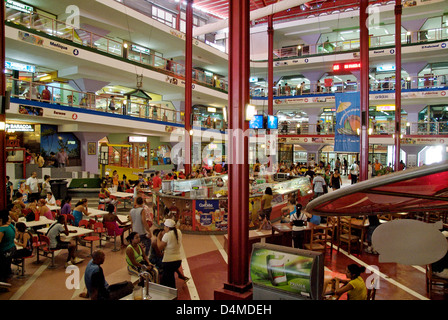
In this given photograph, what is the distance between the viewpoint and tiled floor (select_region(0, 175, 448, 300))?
5.82m

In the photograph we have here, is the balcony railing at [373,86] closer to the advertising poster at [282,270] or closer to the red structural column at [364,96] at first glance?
the red structural column at [364,96]

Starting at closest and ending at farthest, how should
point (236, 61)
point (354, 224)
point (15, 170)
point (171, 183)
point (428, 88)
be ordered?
point (236, 61) < point (354, 224) < point (171, 183) < point (15, 170) < point (428, 88)

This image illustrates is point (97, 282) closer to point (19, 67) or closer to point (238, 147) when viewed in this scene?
point (238, 147)

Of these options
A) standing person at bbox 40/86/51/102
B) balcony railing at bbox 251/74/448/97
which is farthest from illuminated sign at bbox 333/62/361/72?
standing person at bbox 40/86/51/102

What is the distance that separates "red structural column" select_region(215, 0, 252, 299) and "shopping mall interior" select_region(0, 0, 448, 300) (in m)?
0.06

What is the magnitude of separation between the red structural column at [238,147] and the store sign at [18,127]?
614 inches

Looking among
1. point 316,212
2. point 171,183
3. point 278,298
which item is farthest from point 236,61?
point 171,183

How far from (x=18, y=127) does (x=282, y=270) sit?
17.8 m

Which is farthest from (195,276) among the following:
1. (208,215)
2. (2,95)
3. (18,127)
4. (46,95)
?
(18,127)

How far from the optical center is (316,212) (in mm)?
2953

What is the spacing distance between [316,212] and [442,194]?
114 cm

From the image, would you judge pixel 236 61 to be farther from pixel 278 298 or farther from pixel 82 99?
pixel 82 99

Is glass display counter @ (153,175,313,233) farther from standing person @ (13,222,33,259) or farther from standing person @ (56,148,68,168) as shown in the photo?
standing person @ (56,148,68,168)

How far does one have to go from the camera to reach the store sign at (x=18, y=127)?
53.9 ft
